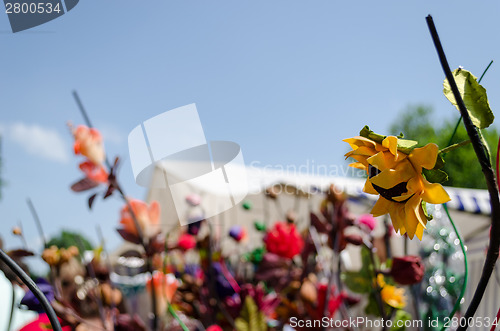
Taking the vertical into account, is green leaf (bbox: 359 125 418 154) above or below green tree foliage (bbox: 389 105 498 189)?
above

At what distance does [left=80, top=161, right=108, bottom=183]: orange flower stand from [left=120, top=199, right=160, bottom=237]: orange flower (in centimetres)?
4

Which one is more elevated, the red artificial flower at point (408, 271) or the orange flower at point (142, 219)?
the orange flower at point (142, 219)

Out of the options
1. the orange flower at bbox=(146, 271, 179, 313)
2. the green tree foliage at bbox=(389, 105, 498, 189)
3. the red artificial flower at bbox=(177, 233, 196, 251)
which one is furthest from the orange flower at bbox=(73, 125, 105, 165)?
the green tree foliage at bbox=(389, 105, 498, 189)

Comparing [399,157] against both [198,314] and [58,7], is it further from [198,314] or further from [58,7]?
[198,314]

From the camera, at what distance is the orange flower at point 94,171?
413 millimetres

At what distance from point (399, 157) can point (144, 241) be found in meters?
0.30

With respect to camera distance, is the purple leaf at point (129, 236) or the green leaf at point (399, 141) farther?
the purple leaf at point (129, 236)

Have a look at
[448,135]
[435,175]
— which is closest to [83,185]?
[435,175]

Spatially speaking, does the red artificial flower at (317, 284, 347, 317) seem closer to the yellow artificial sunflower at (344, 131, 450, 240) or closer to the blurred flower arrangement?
the blurred flower arrangement

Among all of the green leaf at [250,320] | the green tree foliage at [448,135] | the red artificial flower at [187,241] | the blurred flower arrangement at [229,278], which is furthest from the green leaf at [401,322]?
the green tree foliage at [448,135]

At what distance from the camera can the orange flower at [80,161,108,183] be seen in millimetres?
413

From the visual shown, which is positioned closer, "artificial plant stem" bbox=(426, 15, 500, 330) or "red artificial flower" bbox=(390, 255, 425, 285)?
"artificial plant stem" bbox=(426, 15, 500, 330)

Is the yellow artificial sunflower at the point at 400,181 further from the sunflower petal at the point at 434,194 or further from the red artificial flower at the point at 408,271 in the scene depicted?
the red artificial flower at the point at 408,271

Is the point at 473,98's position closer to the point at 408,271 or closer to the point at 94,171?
the point at 408,271
